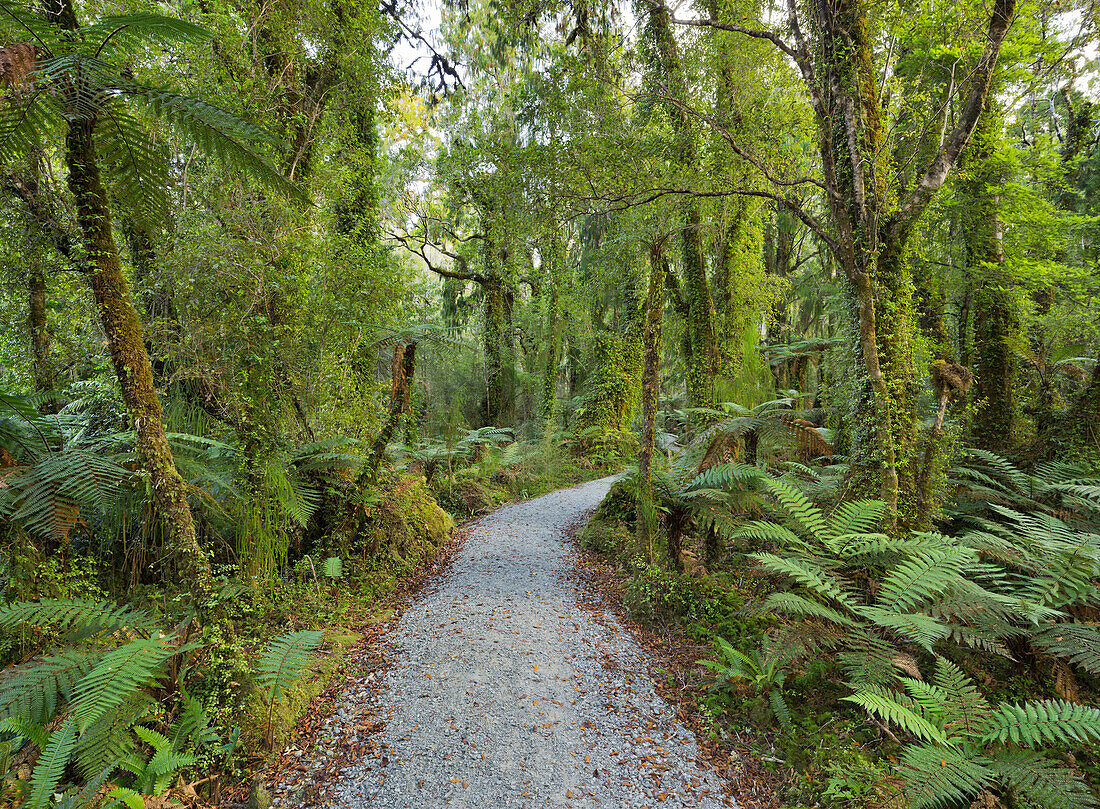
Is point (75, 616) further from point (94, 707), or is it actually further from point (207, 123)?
point (207, 123)

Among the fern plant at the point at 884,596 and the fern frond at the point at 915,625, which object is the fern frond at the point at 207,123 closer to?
the fern plant at the point at 884,596

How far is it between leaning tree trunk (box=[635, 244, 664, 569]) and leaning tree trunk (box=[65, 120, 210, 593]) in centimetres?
407

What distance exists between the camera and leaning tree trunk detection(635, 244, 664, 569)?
16.9ft

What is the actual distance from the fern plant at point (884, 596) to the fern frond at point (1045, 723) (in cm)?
39

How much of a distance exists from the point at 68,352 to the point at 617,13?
8.09m

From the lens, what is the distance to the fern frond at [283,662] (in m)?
2.59

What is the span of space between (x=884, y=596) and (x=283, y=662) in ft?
12.3

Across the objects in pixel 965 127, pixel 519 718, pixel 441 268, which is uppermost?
pixel 441 268

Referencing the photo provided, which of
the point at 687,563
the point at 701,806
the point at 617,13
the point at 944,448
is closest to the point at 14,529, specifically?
the point at 701,806

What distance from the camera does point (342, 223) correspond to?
22.0 feet

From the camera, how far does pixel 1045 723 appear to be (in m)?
2.21

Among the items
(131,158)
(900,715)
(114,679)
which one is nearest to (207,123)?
(131,158)

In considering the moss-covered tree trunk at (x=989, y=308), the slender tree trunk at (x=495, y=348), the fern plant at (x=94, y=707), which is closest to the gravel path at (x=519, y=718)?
the fern plant at (x=94, y=707)

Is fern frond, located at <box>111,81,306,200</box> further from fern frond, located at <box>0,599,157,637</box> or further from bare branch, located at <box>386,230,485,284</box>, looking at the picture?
bare branch, located at <box>386,230,485,284</box>
